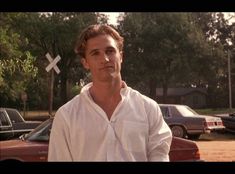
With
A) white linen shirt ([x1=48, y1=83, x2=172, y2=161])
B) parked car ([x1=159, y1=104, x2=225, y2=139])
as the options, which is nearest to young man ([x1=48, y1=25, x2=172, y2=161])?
white linen shirt ([x1=48, y1=83, x2=172, y2=161])

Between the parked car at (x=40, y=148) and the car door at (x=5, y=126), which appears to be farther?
the car door at (x=5, y=126)

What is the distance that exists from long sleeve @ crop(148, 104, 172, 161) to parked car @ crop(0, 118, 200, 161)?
268 cm

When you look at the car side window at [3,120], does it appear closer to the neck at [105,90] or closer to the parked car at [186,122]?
the parked car at [186,122]

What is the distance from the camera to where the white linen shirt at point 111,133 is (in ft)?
4.18

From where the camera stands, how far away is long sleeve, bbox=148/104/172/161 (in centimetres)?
129

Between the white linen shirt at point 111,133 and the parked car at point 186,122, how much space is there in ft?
10.9

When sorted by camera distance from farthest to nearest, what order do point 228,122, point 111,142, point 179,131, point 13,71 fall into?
1. point 13,71
2. point 179,131
3. point 228,122
4. point 111,142

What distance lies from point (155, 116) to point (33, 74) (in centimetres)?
497

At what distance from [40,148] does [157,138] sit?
287cm

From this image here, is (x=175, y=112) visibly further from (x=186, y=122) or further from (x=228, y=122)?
(x=228, y=122)

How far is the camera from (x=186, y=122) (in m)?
5.21

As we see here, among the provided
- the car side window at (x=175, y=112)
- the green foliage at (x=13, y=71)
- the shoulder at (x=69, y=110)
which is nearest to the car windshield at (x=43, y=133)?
the green foliage at (x=13, y=71)

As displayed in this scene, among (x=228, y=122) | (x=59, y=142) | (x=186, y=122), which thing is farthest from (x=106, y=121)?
(x=186, y=122)
